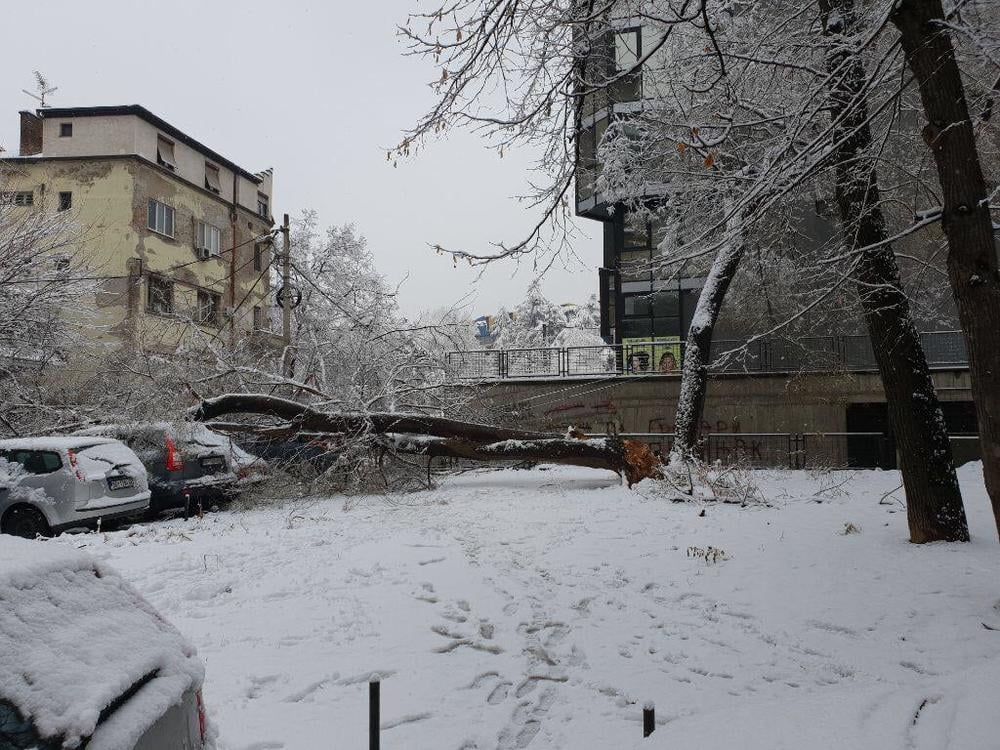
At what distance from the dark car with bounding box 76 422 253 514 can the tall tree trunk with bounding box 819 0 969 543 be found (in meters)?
10.5

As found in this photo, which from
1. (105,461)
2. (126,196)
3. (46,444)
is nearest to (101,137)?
(126,196)

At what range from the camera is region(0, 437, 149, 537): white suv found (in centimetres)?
991

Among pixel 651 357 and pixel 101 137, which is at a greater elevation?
pixel 101 137

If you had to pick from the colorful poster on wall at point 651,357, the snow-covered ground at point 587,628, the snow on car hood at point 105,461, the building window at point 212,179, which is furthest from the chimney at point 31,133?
the snow-covered ground at point 587,628

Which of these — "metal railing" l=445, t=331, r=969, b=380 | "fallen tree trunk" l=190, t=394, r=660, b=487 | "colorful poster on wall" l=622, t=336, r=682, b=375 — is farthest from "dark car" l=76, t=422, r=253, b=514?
"colorful poster on wall" l=622, t=336, r=682, b=375

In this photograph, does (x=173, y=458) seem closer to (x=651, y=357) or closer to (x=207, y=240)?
(x=651, y=357)

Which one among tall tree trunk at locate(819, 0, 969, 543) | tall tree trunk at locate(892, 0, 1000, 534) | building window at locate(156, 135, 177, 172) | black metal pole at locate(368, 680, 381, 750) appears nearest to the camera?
black metal pole at locate(368, 680, 381, 750)

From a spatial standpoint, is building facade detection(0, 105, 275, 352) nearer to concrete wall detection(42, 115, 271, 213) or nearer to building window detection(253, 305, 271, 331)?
concrete wall detection(42, 115, 271, 213)

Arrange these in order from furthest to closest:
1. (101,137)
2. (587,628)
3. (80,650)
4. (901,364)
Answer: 1. (101,137)
2. (901,364)
3. (587,628)
4. (80,650)

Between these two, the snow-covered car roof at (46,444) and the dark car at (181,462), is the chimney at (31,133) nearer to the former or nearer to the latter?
the dark car at (181,462)

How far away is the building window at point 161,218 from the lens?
31578 millimetres

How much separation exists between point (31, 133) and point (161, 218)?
7479mm

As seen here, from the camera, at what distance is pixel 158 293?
31.1 metres

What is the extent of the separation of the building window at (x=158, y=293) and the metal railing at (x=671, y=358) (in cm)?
1630
